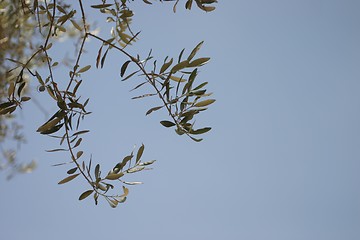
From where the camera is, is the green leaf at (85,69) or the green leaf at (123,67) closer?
the green leaf at (123,67)

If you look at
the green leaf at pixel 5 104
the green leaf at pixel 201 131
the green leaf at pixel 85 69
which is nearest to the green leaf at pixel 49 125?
the green leaf at pixel 5 104

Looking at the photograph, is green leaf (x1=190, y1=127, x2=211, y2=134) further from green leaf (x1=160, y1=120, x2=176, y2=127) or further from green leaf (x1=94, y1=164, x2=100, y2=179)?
green leaf (x1=94, y1=164, x2=100, y2=179)

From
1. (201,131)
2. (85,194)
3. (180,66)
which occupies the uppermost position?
(180,66)

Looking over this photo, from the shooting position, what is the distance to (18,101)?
1.14m

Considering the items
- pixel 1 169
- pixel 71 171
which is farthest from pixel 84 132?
pixel 1 169

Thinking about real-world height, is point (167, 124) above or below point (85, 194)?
above

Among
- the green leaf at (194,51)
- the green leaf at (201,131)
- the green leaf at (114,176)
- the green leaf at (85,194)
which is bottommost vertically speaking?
the green leaf at (85,194)

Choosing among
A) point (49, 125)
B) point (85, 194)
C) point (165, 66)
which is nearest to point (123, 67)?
point (165, 66)

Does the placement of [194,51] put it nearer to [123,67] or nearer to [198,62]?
[198,62]

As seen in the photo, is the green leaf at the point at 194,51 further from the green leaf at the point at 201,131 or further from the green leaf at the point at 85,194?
the green leaf at the point at 85,194

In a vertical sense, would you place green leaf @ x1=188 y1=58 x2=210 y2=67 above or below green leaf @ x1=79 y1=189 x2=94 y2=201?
above

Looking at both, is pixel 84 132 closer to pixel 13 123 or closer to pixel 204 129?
pixel 204 129

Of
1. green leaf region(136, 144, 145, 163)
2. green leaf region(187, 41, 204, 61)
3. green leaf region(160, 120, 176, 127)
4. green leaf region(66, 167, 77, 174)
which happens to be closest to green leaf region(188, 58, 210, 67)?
green leaf region(187, 41, 204, 61)

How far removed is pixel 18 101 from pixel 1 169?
167 cm
